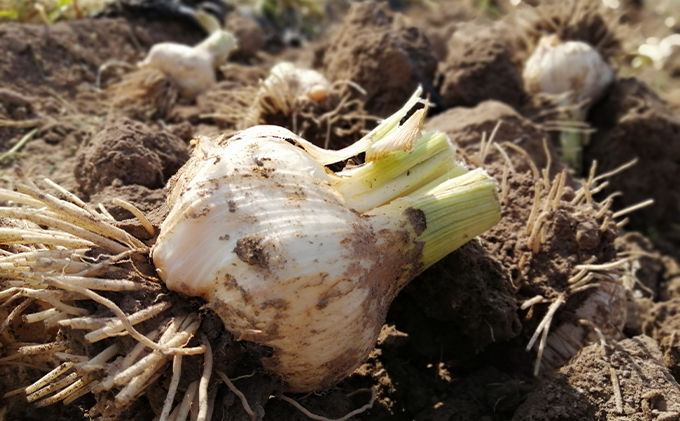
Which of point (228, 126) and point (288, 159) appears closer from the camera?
point (288, 159)

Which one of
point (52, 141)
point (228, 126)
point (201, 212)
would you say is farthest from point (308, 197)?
point (52, 141)

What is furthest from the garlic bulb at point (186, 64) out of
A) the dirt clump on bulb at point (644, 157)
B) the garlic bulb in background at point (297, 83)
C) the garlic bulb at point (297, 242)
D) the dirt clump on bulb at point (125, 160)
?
the dirt clump on bulb at point (644, 157)

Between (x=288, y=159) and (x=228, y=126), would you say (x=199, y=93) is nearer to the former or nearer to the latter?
(x=228, y=126)

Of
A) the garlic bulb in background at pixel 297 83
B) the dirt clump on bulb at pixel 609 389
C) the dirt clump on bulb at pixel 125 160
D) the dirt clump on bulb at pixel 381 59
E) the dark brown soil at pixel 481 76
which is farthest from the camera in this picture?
the dark brown soil at pixel 481 76

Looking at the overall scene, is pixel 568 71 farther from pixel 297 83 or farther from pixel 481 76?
pixel 297 83

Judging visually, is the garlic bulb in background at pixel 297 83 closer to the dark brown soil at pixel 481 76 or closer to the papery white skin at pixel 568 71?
the dark brown soil at pixel 481 76

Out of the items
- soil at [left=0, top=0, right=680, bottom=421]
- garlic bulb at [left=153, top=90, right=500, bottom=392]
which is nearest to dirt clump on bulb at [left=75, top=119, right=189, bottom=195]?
soil at [left=0, top=0, right=680, bottom=421]

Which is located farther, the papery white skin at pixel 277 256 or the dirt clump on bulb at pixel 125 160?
the dirt clump on bulb at pixel 125 160
